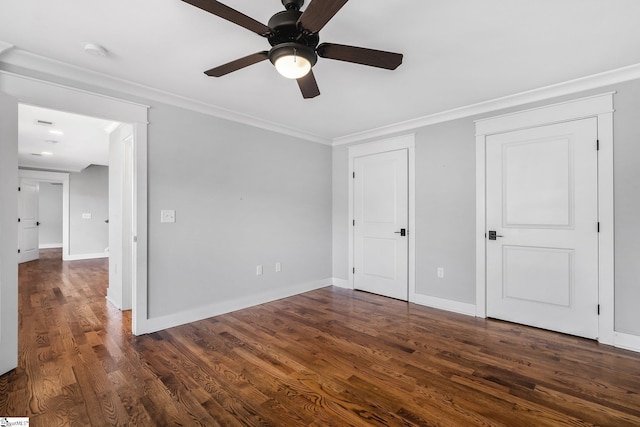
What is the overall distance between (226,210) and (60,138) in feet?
12.1

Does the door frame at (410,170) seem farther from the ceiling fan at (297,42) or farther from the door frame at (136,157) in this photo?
the door frame at (136,157)

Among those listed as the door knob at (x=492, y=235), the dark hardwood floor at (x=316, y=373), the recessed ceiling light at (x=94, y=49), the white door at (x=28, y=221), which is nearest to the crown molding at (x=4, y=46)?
the recessed ceiling light at (x=94, y=49)

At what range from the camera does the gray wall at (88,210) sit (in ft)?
25.6

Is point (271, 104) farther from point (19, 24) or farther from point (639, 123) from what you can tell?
point (639, 123)

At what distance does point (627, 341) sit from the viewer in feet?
8.39

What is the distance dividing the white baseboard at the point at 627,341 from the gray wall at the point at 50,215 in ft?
44.9

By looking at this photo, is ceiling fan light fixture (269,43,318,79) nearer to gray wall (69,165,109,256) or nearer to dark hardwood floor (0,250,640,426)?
dark hardwood floor (0,250,640,426)

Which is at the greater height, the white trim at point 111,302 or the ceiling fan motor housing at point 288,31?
the ceiling fan motor housing at point 288,31

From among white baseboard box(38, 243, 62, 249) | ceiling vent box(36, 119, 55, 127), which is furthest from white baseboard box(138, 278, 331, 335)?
white baseboard box(38, 243, 62, 249)

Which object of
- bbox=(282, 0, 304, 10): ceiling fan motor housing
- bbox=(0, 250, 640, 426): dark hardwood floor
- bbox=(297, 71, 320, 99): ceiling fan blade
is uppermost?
bbox=(282, 0, 304, 10): ceiling fan motor housing

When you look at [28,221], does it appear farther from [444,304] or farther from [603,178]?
[603,178]

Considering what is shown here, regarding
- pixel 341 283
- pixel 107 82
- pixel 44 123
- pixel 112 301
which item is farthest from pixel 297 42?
pixel 44 123

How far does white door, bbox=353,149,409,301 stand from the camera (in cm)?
406

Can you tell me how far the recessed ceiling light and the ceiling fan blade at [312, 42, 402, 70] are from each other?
1705 mm
